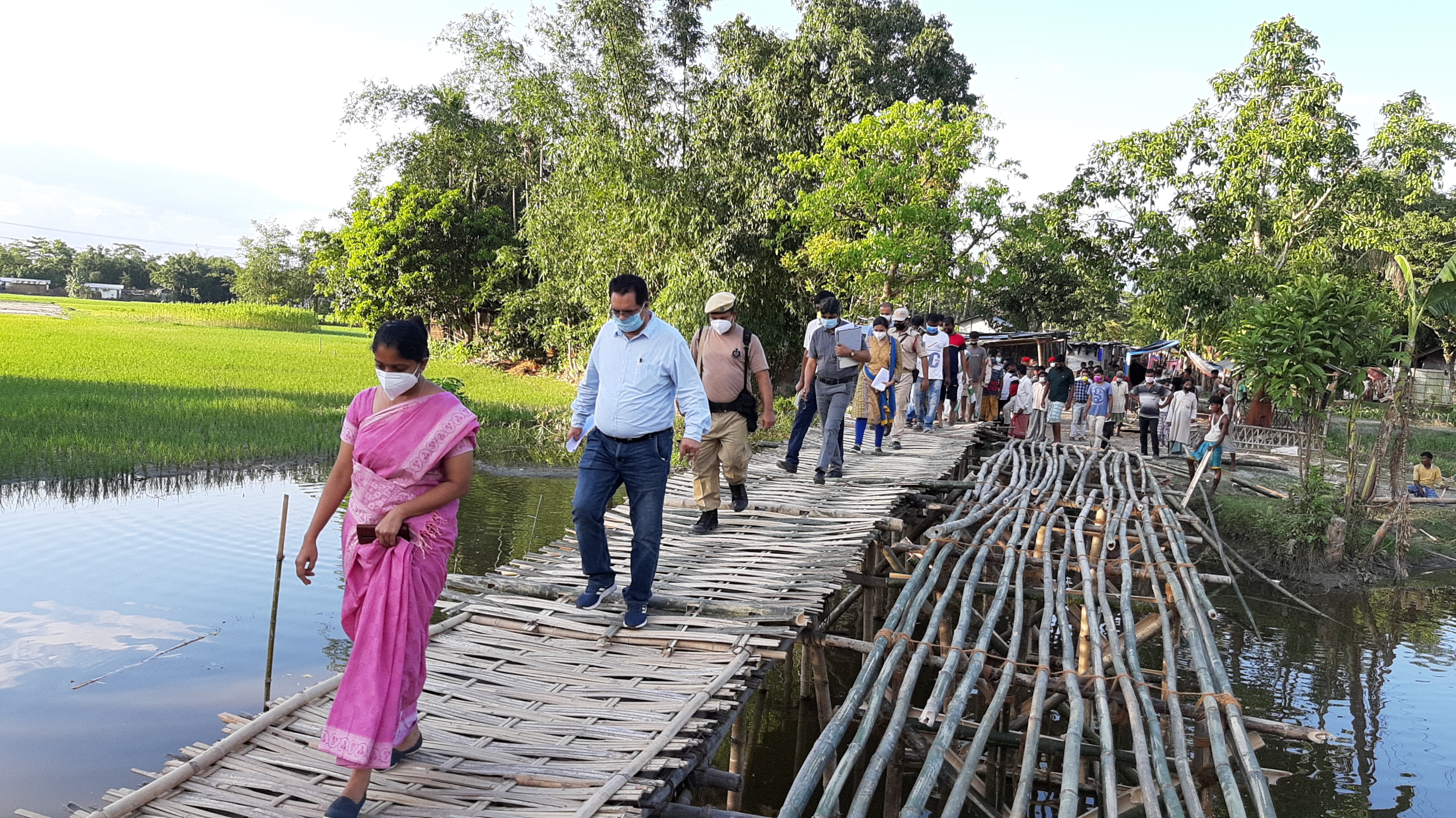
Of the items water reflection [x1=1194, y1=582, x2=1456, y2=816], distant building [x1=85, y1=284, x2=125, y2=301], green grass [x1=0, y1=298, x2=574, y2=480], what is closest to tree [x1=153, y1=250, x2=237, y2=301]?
distant building [x1=85, y1=284, x2=125, y2=301]

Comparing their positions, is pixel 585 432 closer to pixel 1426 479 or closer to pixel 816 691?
pixel 816 691

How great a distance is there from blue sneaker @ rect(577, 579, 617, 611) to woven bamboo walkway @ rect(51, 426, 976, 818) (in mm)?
44

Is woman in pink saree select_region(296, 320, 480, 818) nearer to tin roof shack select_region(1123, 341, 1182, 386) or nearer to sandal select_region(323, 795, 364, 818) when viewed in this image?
sandal select_region(323, 795, 364, 818)

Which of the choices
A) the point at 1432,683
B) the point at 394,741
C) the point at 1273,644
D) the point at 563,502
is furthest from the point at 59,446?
the point at 1432,683

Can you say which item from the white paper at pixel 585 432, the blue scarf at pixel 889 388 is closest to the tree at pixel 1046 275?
the blue scarf at pixel 889 388

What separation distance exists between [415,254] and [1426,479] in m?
22.9

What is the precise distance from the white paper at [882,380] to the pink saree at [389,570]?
19.8ft

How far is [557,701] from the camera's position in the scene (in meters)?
3.48

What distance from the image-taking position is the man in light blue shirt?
4027mm

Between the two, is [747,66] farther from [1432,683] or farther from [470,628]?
[470,628]

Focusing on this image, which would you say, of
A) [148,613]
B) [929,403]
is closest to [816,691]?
[148,613]

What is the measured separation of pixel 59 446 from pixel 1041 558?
10.6 meters

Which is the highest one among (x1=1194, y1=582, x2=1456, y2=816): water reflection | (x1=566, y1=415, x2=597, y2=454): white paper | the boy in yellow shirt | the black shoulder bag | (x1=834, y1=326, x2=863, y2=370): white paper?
(x1=834, y1=326, x2=863, y2=370): white paper

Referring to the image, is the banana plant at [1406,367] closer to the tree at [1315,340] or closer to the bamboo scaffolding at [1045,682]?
the tree at [1315,340]
